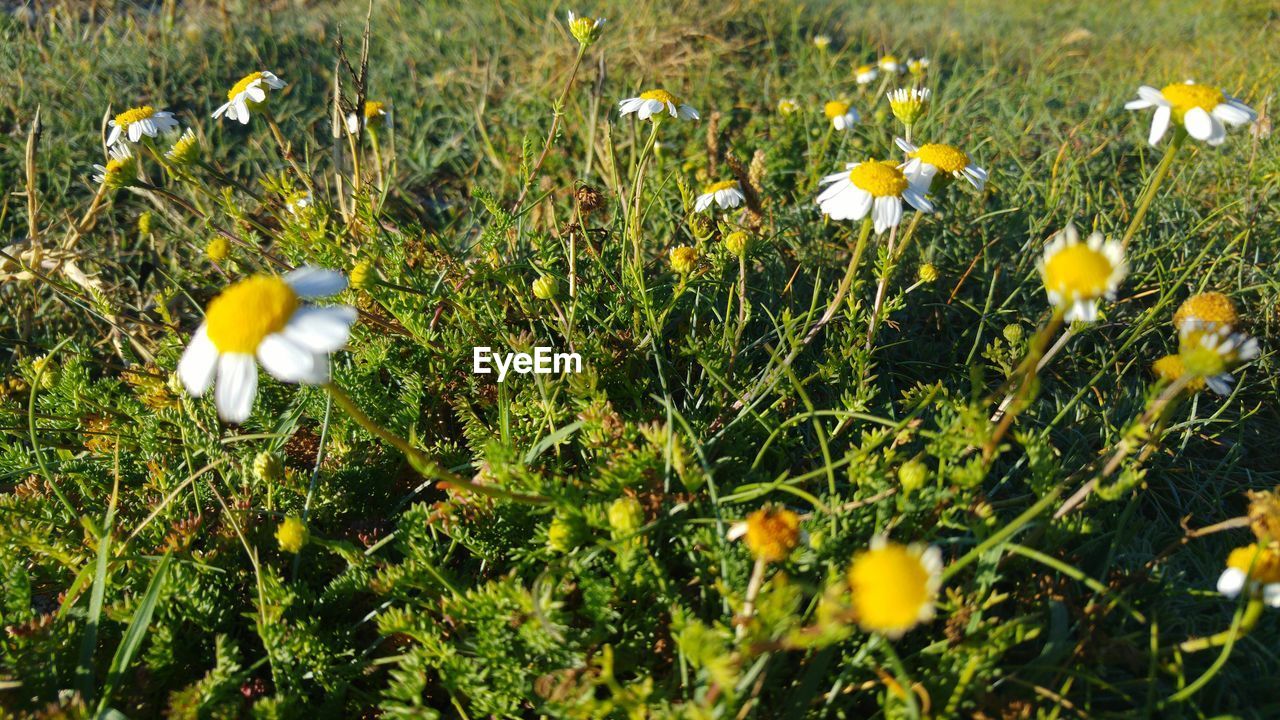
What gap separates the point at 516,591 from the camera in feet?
3.75

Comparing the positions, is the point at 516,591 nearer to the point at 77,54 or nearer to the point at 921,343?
the point at 921,343

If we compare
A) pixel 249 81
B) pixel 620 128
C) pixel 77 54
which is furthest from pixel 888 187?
pixel 77 54

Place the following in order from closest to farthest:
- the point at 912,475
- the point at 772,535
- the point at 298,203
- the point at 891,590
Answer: the point at 891,590 < the point at 772,535 < the point at 912,475 < the point at 298,203

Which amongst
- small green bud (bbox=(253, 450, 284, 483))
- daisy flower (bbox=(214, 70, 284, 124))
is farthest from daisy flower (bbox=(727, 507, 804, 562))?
daisy flower (bbox=(214, 70, 284, 124))

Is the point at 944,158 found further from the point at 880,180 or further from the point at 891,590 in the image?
the point at 891,590

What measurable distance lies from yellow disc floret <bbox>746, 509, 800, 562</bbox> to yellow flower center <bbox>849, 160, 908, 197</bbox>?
2.14 ft

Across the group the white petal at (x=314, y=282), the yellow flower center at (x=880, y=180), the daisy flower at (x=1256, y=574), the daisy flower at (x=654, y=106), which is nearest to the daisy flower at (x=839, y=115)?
the daisy flower at (x=654, y=106)

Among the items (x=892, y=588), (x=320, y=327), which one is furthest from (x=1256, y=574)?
(x=320, y=327)

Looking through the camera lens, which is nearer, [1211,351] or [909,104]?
[1211,351]

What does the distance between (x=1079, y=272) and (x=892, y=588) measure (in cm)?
49

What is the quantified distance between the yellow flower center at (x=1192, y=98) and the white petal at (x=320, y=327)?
56.2 inches

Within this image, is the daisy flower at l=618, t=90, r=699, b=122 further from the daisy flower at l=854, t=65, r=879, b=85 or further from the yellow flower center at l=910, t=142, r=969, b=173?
the daisy flower at l=854, t=65, r=879, b=85

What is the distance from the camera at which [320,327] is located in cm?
95

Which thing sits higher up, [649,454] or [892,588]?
[892,588]
